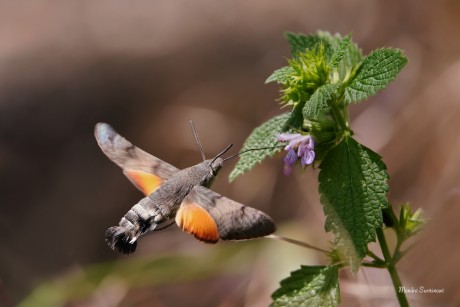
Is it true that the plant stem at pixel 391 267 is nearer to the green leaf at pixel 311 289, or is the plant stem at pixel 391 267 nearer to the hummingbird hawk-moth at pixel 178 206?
the green leaf at pixel 311 289

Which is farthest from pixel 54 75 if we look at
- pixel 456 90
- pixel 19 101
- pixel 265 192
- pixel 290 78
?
pixel 290 78

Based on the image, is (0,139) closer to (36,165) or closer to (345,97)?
(36,165)

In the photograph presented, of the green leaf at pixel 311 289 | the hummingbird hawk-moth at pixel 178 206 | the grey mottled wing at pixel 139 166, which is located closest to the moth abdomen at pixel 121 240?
the hummingbird hawk-moth at pixel 178 206

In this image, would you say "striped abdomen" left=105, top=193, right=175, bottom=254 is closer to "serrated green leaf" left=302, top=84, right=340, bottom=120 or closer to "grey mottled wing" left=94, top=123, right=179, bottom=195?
"grey mottled wing" left=94, top=123, right=179, bottom=195

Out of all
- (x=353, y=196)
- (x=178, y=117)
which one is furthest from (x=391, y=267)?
(x=178, y=117)

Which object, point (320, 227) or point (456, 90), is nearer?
point (320, 227)
